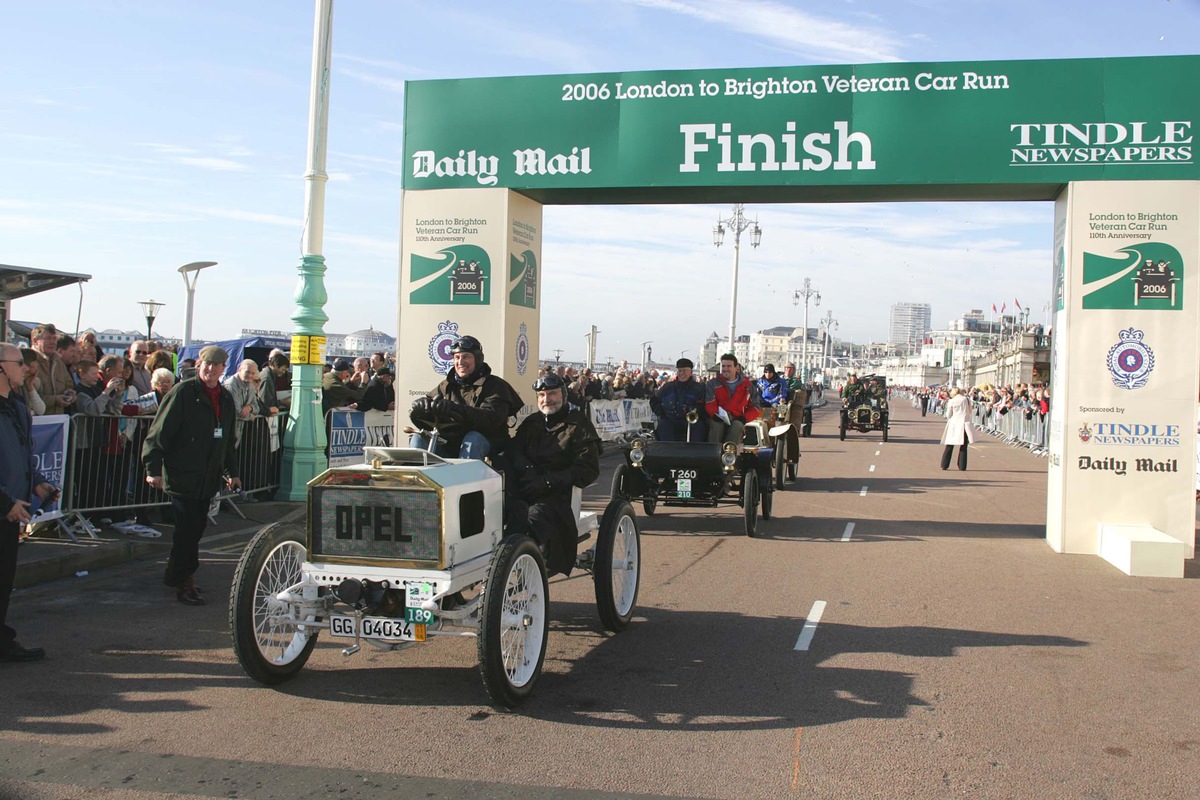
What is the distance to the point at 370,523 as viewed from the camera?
18.3ft

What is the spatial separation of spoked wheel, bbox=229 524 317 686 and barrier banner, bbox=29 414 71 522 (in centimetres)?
478

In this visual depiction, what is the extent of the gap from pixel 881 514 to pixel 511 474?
27.8 ft

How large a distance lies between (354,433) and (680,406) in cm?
507

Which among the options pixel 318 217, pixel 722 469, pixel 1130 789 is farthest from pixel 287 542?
pixel 318 217

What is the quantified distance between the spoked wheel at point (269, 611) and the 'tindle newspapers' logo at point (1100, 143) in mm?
8823

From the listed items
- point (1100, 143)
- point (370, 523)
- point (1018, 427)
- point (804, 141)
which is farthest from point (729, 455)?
point (1018, 427)

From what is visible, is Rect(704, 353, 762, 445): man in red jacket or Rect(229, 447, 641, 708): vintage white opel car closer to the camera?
Rect(229, 447, 641, 708): vintage white opel car

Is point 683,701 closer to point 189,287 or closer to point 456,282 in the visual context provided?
point 456,282

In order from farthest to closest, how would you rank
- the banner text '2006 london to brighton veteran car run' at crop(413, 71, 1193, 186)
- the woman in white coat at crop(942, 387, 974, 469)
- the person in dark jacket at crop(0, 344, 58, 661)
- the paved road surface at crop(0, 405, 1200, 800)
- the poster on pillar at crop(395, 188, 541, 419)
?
the woman in white coat at crop(942, 387, 974, 469) → the poster on pillar at crop(395, 188, 541, 419) → the banner text '2006 london to brighton veteran car run' at crop(413, 71, 1193, 186) → the person in dark jacket at crop(0, 344, 58, 661) → the paved road surface at crop(0, 405, 1200, 800)

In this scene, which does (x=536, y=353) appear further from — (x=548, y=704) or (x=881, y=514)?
(x=548, y=704)

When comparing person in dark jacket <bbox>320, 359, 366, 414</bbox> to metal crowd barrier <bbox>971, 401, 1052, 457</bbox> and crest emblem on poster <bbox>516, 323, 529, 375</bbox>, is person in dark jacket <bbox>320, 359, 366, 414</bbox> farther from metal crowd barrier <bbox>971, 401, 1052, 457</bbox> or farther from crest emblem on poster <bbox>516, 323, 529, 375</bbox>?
metal crowd barrier <bbox>971, 401, 1052, 457</bbox>

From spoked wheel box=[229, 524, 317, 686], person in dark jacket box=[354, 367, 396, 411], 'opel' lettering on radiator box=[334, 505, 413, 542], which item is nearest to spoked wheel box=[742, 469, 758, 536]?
spoked wheel box=[229, 524, 317, 686]

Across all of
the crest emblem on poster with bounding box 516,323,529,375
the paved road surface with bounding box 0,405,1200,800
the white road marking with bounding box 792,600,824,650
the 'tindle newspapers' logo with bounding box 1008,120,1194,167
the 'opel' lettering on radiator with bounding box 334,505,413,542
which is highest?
the 'tindle newspapers' logo with bounding box 1008,120,1194,167

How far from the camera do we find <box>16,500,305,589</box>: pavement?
8.51 metres
